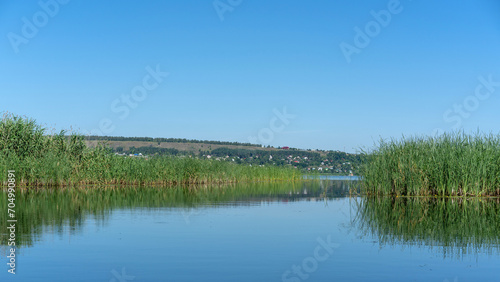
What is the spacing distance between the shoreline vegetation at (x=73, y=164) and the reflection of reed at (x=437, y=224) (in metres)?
19.6

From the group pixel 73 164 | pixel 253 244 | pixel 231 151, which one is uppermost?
pixel 231 151

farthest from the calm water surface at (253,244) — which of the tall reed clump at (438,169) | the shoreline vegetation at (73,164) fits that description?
the shoreline vegetation at (73,164)

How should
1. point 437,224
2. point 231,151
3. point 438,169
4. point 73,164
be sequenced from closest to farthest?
point 437,224 → point 438,169 → point 73,164 → point 231,151

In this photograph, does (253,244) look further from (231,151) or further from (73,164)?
(231,151)

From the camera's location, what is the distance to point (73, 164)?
3200cm

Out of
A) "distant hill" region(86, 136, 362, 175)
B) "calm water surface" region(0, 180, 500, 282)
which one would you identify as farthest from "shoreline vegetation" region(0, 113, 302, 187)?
"distant hill" region(86, 136, 362, 175)

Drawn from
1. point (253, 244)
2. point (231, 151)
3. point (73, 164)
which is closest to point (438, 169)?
point (253, 244)

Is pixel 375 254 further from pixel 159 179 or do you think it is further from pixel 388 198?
pixel 159 179

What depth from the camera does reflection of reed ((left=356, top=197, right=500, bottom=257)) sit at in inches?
442

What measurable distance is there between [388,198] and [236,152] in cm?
9535

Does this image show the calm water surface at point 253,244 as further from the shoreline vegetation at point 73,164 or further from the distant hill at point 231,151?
the distant hill at point 231,151

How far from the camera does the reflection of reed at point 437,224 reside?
11.2m

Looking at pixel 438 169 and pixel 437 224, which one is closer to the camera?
pixel 437 224

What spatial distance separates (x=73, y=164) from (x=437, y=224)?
79.6ft
